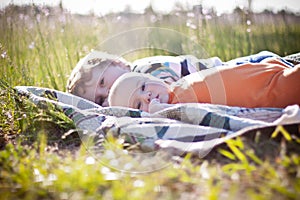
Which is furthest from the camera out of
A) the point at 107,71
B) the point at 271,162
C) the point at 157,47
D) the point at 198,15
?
the point at 198,15

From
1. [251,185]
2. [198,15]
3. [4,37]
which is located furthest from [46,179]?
[198,15]

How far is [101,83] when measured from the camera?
9.00ft

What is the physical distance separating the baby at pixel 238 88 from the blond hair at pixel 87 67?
56 cm

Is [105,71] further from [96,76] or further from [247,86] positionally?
[247,86]

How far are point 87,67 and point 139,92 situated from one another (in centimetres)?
56

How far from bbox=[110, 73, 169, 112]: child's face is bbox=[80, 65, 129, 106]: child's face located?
14.8 inches

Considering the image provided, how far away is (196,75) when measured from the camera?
2.18 m

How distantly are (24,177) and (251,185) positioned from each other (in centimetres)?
69

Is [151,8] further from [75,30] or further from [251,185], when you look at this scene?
[251,185]

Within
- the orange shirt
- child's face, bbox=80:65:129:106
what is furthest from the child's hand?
child's face, bbox=80:65:129:106

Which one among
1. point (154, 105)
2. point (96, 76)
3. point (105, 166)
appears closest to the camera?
point (105, 166)

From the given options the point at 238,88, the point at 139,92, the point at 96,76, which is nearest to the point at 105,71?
the point at 96,76

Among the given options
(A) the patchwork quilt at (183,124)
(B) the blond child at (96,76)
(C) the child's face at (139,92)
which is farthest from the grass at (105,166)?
(B) the blond child at (96,76)

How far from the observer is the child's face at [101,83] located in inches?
107
